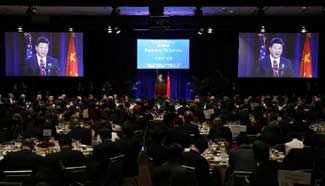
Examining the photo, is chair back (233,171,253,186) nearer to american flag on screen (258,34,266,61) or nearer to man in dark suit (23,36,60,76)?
american flag on screen (258,34,266,61)

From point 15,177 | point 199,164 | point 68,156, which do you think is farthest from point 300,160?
point 15,177

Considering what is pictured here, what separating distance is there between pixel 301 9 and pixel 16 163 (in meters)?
15.6

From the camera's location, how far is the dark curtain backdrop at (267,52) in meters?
23.1

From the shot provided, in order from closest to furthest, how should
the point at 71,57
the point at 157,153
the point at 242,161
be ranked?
the point at 242,161, the point at 157,153, the point at 71,57

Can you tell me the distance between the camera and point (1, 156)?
28.3 feet

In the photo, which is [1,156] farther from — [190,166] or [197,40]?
[197,40]

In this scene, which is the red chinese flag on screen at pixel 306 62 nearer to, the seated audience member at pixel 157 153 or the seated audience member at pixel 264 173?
the seated audience member at pixel 157 153

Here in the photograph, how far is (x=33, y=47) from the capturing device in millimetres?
23250

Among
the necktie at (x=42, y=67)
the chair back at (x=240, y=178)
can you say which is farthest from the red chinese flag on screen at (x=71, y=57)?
the chair back at (x=240, y=178)

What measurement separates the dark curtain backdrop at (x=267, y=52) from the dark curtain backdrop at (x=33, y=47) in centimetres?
804

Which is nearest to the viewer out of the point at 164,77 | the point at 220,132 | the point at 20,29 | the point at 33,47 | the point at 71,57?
the point at 220,132

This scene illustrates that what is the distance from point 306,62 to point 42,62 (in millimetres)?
12882

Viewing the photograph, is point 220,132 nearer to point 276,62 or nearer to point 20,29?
point 276,62

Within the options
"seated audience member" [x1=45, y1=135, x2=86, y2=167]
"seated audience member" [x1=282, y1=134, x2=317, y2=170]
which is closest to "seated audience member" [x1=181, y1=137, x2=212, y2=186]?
"seated audience member" [x1=282, y1=134, x2=317, y2=170]
